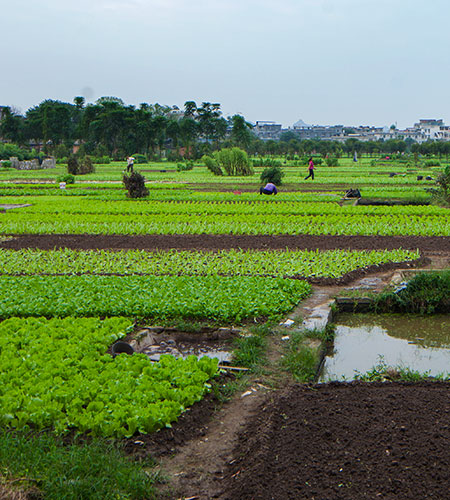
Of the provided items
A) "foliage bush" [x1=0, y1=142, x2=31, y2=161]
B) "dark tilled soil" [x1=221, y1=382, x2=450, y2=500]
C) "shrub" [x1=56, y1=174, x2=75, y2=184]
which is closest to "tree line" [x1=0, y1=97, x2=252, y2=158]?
"foliage bush" [x1=0, y1=142, x2=31, y2=161]

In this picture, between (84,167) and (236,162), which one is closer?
(236,162)

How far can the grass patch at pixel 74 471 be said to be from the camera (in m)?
3.95

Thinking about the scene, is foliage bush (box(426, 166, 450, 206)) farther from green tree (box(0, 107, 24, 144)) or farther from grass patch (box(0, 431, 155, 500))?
green tree (box(0, 107, 24, 144))

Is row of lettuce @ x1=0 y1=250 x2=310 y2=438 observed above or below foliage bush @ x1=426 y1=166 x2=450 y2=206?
below

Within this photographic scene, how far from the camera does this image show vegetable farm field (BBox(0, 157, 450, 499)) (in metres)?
4.49

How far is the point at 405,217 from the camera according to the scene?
19.0 m

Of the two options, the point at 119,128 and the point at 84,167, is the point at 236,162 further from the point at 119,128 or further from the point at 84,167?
the point at 119,128

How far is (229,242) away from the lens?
15289 mm

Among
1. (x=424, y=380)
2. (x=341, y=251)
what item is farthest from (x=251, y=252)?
(x=424, y=380)

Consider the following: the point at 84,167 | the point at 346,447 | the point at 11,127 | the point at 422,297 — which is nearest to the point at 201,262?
the point at 422,297

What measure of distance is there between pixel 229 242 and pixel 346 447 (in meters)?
10.9

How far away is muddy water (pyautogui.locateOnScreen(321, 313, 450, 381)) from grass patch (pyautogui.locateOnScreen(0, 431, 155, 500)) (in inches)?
120

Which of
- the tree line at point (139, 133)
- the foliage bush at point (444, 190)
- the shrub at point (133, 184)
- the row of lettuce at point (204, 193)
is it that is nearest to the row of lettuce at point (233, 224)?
the foliage bush at point (444, 190)

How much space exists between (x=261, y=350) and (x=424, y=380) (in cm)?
199
